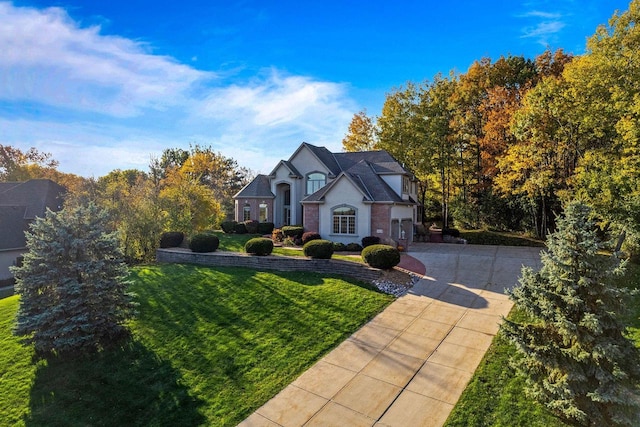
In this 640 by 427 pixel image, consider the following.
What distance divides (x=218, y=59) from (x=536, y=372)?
1504 cm

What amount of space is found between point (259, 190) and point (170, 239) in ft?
48.2

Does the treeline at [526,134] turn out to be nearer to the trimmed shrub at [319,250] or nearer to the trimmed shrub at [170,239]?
the trimmed shrub at [319,250]

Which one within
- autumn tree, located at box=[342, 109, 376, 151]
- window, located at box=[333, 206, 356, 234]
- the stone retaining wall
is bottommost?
the stone retaining wall

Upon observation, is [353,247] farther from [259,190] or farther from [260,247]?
[259,190]

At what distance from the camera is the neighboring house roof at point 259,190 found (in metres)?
34.6

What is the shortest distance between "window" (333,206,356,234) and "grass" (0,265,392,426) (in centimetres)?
1079

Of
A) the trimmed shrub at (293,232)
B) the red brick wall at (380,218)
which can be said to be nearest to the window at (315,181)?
the trimmed shrub at (293,232)

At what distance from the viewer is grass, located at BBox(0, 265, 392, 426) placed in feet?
24.1

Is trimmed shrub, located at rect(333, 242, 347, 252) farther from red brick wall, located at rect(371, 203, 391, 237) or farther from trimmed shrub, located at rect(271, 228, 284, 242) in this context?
trimmed shrub, located at rect(271, 228, 284, 242)

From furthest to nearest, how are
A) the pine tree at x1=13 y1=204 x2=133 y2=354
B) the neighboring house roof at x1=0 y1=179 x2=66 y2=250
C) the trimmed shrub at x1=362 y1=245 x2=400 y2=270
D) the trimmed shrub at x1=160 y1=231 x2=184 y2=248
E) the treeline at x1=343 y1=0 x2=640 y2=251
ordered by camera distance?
the neighboring house roof at x1=0 y1=179 x2=66 y2=250, the trimmed shrub at x1=160 y1=231 x2=184 y2=248, the treeline at x1=343 y1=0 x2=640 y2=251, the trimmed shrub at x1=362 y1=245 x2=400 y2=270, the pine tree at x1=13 y1=204 x2=133 y2=354

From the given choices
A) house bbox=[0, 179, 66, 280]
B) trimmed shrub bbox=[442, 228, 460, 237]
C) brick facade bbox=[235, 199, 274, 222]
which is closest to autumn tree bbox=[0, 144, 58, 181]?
house bbox=[0, 179, 66, 280]

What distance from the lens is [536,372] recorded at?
674 cm

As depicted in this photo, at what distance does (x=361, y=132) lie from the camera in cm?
4144

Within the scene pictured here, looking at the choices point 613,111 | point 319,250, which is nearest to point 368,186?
point 319,250
